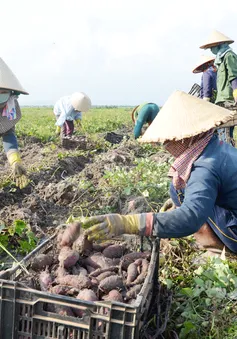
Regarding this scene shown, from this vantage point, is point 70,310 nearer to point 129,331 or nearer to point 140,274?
point 129,331

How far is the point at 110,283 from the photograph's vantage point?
6.09 ft

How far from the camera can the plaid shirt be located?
2.15 meters

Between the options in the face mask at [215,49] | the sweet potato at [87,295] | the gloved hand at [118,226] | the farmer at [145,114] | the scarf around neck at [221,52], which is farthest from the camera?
the face mask at [215,49]

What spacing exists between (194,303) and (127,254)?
1.47 feet

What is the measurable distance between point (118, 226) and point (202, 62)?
A: 497 cm

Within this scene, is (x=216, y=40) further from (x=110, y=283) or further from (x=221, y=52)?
(x=110, y=283)

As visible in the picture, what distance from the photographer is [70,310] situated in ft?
5.22

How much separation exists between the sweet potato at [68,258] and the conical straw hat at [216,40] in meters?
4.36

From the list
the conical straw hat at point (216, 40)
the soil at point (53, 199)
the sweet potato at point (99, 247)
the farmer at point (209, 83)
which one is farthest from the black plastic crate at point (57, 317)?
the farmer at point (209, 83)

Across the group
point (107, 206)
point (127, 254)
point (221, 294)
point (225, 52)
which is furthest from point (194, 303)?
point (225, 52)

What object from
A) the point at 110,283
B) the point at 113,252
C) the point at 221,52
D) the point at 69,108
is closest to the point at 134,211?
the point at 113,252

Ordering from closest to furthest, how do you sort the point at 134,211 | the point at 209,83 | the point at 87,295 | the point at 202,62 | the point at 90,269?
the point at 87,295 → the point at 90,269 → the point at 134,211 → the point at 209,83 → the point at 202,62

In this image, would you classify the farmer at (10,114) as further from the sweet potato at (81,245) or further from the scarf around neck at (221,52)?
the scarf around neck at (221,52)

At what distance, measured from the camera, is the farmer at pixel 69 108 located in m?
7.79
